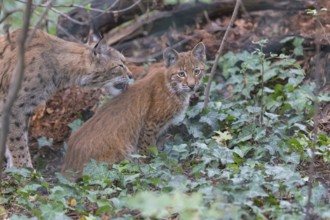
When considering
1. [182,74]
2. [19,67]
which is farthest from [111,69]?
[19,67]

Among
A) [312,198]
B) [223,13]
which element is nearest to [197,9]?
[223,13]

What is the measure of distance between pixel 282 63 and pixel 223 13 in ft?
5.47

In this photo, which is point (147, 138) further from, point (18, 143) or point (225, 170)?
point (225, 170)

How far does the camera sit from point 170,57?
8336 millimetres

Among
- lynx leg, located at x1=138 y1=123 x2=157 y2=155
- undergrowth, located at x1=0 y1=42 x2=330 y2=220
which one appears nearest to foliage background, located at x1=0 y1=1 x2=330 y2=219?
undergrowth, located at x1=0 y1=42 x2=330 y2=220

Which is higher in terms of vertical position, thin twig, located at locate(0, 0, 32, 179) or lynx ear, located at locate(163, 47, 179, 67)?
thin twig, located at locate(0, 0, 32, 179)

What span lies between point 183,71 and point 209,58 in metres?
1.85

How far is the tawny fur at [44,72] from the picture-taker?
26.8ft

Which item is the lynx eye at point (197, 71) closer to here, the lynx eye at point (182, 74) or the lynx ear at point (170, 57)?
the lynx eye at point (182, 74)

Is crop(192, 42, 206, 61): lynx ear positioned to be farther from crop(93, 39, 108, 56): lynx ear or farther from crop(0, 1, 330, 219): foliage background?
crop(93, 39, 108, 56): lynx ear

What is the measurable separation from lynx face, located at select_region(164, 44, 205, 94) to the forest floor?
1259 millimetres

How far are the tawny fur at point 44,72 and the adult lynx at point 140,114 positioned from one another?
429 millimetres

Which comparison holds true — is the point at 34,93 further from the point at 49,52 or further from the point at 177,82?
the point at 177,82

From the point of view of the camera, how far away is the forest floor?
354 inches
